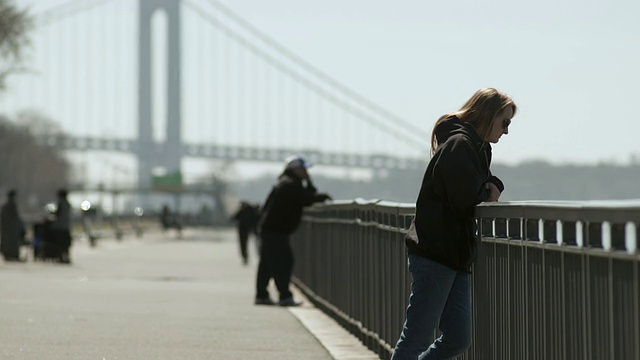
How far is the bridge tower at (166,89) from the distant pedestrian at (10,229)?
82256 millimetres

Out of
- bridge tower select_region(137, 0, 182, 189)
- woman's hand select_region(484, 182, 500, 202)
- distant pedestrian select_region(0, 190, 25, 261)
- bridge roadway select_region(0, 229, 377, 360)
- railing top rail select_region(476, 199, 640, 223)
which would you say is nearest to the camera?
railing top rail select_region(476, 199, 640, 223)

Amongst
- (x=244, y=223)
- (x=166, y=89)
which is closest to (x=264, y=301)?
(x=244, y=223)

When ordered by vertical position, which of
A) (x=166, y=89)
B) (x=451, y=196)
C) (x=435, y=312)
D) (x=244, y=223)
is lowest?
(x=244, y=223)

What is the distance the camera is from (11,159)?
11588cm

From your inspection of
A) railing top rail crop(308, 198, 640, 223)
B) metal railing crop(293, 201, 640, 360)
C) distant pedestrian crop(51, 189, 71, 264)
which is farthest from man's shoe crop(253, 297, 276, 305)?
distant pedestrian crop(51, 189, 71, 264)

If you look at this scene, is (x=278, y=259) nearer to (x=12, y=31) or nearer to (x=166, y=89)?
(x=12, y=31)

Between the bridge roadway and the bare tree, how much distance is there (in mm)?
15662

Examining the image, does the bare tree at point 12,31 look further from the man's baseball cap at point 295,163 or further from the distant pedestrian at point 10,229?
the man's baseball cap at point 295,163

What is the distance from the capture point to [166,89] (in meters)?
115

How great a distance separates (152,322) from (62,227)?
1737 cm

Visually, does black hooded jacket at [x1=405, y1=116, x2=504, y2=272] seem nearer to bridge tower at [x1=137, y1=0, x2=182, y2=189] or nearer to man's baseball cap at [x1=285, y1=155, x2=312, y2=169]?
man's baseball cap at [x1=285, y1=155, x2=312, y2=169]

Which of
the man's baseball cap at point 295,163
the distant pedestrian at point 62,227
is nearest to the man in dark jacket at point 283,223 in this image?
the man's baseball cap at point 295,163

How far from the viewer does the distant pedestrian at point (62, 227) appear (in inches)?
1240

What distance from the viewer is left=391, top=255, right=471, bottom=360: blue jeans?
727 cm
